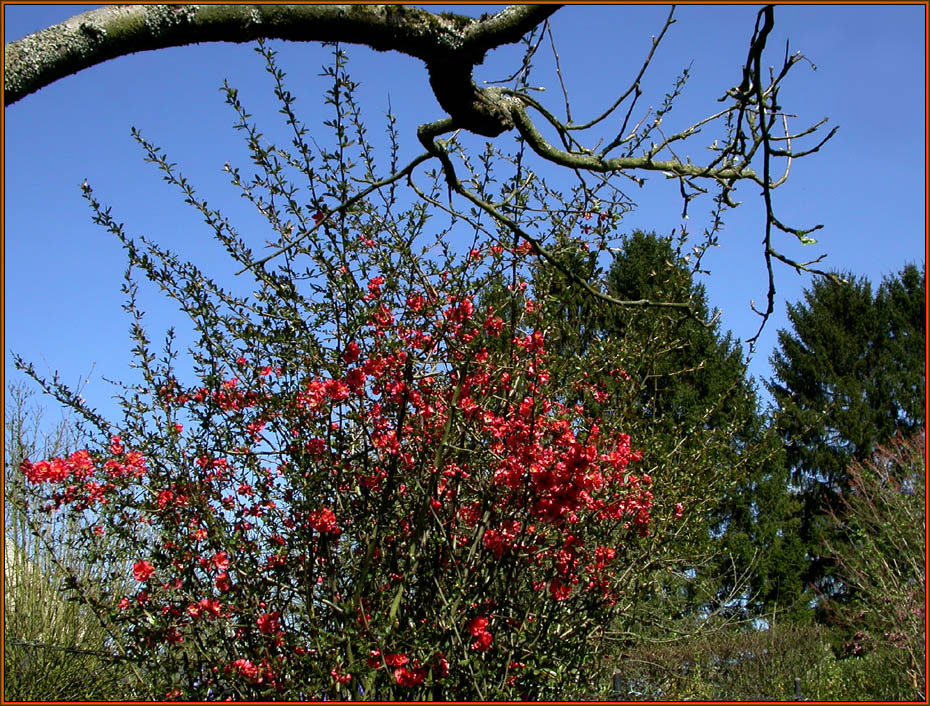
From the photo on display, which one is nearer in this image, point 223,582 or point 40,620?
point 223,582

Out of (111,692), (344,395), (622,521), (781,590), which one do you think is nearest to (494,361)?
(344,395)

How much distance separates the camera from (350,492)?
3.29 meters

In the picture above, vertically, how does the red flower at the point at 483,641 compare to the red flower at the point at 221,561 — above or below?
below

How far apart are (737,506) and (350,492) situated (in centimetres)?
1179

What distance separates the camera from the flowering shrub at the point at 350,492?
3107 mm

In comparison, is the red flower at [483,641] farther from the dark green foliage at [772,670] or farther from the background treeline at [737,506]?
the dark green foliage at [772,670]

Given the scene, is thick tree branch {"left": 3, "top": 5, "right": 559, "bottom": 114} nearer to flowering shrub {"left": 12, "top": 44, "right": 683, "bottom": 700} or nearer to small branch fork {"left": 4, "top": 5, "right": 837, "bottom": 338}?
small branch fork {"left": 4, "top": 5, "right": 837, "bottom": 338}

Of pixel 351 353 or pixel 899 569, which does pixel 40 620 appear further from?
pixel 899 569

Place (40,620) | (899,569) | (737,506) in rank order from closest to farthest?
(40,620) < (899,569) < (737,506)

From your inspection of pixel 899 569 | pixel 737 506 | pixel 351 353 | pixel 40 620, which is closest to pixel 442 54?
pixel 351 353

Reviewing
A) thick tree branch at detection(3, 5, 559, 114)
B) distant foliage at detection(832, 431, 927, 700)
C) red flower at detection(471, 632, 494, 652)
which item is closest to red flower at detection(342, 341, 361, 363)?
red flower at detection(471, 632, 494, 652)

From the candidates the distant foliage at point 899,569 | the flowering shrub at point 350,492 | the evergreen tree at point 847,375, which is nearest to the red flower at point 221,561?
the flowering shrub at point 350,492

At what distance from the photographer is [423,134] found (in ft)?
7.41

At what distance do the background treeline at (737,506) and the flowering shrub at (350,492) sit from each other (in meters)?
0.31
